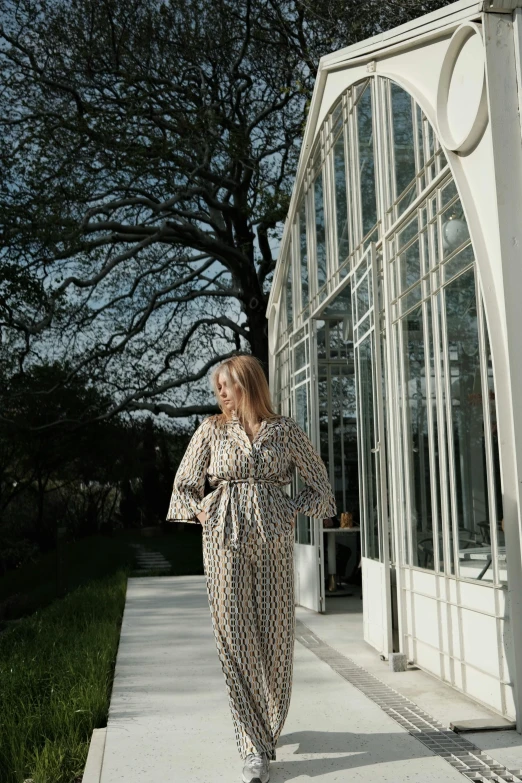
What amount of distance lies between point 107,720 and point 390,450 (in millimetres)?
2410

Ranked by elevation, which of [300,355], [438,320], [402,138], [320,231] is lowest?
[438,320]

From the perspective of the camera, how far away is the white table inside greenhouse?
4000mm

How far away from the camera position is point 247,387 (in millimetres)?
3625

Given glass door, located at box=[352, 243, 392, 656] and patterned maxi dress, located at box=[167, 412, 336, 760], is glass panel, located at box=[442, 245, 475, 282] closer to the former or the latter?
glass door, located at box=[352, 243, 392, 656]

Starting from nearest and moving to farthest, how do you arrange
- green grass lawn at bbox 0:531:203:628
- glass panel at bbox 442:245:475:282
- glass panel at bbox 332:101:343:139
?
1. glass panel at bbox 442:245:475:282
2. glass panel at bbox 332:101:343:139
3. green grass lawn at bbox 0:531:203:628

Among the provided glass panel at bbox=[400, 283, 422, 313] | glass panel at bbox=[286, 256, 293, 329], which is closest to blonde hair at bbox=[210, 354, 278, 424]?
glass panel at bbox=[400, 283, 422, 313]

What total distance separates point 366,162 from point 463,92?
7.35ft

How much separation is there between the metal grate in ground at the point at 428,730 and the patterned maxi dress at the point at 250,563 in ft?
2.34

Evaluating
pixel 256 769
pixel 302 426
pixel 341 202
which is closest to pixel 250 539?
pixel 256 769

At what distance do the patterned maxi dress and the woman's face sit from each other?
96 millimetres

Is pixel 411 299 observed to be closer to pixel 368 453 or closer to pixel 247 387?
pixel 368 453

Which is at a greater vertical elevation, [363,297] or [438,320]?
[363,297]

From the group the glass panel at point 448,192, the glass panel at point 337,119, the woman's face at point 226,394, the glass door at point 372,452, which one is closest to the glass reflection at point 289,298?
the glass panel at point 337,119

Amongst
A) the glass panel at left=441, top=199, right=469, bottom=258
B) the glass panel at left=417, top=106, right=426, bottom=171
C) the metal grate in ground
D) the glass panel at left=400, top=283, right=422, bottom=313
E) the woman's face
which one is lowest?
the metal grate in ground
